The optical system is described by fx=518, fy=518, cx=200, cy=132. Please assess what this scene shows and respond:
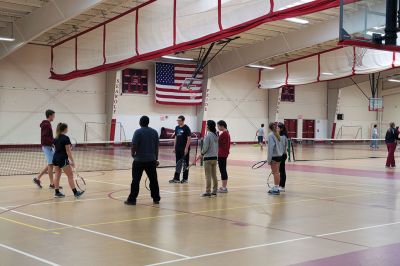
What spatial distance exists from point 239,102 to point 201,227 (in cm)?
3802

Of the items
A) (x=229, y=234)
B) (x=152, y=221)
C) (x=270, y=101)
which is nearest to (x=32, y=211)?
(x=152, y=221)

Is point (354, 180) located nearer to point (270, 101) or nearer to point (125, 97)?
point (125, 97)

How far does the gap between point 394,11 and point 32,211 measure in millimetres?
7899

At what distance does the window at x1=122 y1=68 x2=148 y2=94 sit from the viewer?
128 ft

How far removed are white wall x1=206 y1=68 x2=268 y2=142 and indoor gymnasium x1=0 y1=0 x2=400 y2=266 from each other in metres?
1.70

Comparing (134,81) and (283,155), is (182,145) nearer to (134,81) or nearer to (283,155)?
(283,155)

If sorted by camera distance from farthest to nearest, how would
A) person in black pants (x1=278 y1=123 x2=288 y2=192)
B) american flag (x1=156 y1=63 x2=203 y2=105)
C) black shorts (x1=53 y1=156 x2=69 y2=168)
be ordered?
american flag (x1=156 y1=63 x2=203 y2=105) < person in black pants (x1=278 y1=123 x2=288 y2=192) < black shorts (x1=53 y1=156 x2=69 y2=168)

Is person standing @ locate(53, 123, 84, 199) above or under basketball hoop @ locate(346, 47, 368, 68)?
under

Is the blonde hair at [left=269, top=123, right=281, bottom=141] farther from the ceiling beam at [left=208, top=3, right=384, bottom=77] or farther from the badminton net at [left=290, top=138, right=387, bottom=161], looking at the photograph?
the ceiling beam at [left=208, top=3, right=384, bottom=77]

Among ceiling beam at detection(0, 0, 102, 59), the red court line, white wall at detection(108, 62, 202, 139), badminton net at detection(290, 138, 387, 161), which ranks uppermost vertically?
ceiling beam at detection(0, 0, 102, 59)

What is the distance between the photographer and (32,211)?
10.3 metres

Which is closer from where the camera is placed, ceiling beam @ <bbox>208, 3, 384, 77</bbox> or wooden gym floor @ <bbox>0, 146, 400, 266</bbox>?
wooden gym floor @ <bbox>0, 146, 400, 266</bbox>

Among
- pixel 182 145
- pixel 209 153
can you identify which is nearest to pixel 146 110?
pixel 182 145

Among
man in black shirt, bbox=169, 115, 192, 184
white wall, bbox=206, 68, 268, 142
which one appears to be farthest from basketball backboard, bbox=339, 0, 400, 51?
white wall, bbox=206, 68, 268, 142
